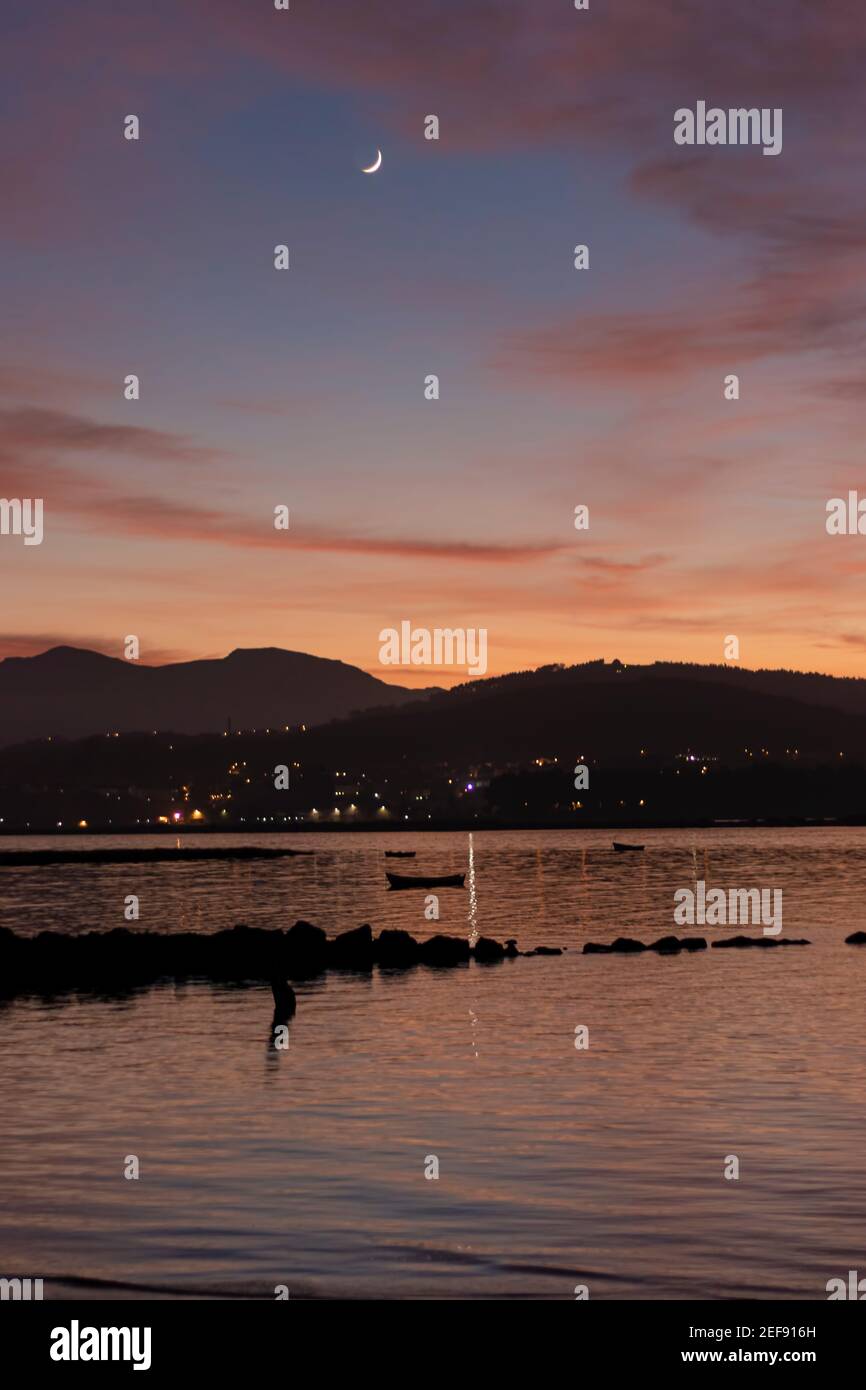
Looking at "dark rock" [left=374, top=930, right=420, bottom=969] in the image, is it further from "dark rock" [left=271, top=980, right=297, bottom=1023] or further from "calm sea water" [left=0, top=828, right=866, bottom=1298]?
"dark rock" [left=271, top=980, right=297, bottom=1023]

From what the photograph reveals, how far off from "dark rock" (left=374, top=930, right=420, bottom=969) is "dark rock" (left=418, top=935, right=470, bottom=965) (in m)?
0.44

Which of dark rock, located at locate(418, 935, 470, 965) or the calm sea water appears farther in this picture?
dark rock, located at locate(418, 935, 470, 965)

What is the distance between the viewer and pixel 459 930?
90.3 m

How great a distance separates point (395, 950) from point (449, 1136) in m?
38.4

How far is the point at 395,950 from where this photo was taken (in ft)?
217

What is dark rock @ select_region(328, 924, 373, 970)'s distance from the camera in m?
64.4

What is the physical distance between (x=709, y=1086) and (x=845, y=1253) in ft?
45.6

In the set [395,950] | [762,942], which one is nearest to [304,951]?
[395,950]

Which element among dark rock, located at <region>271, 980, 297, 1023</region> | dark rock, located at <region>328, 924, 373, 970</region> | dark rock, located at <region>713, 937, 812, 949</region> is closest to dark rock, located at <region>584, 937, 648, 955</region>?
dark rock, located at <region>713, 937, 812, 949</region>

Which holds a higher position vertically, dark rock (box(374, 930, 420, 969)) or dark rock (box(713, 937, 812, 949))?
dark rock (box(374, 930, 420, 969))

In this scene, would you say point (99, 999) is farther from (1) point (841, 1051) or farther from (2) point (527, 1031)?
(1) point (841, 1051)
